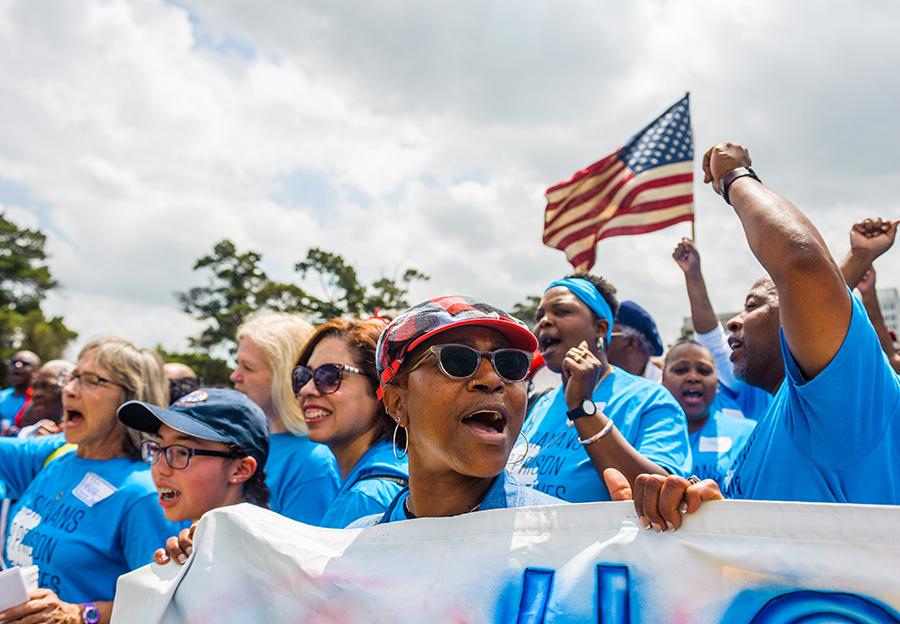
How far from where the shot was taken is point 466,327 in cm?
179

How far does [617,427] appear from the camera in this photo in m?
2.81

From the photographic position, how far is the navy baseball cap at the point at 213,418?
264 centimetres

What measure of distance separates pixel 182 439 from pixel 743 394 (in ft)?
12.5

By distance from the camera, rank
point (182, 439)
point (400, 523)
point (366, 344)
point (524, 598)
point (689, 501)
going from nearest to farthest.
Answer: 1. point (689, 501)
2. point (524, 598)
3. point (400, 523)
4. point (182, 439)
5. point (366, 344)

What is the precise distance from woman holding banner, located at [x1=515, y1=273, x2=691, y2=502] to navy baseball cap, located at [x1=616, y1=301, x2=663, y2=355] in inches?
65.2

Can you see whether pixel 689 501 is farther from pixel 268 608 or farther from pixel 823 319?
pixel 268 608

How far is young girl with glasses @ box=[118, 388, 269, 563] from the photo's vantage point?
2617mm

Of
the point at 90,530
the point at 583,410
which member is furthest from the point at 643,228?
the point at 90,530

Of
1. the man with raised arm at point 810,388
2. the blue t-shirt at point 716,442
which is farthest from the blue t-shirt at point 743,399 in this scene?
the man with raised arm at point 810,388

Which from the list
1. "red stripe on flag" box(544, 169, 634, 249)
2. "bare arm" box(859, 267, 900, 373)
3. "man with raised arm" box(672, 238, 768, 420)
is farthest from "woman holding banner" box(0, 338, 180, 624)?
"red stripe on flag" box(544, 169, 634, 249)

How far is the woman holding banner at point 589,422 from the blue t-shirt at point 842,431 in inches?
27.8

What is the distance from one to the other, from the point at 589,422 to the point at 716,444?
5.52 feet

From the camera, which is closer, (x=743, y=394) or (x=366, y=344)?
(x=366, y=344)

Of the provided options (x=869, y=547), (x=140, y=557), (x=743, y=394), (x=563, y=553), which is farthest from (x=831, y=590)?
(x=743, y=394)
